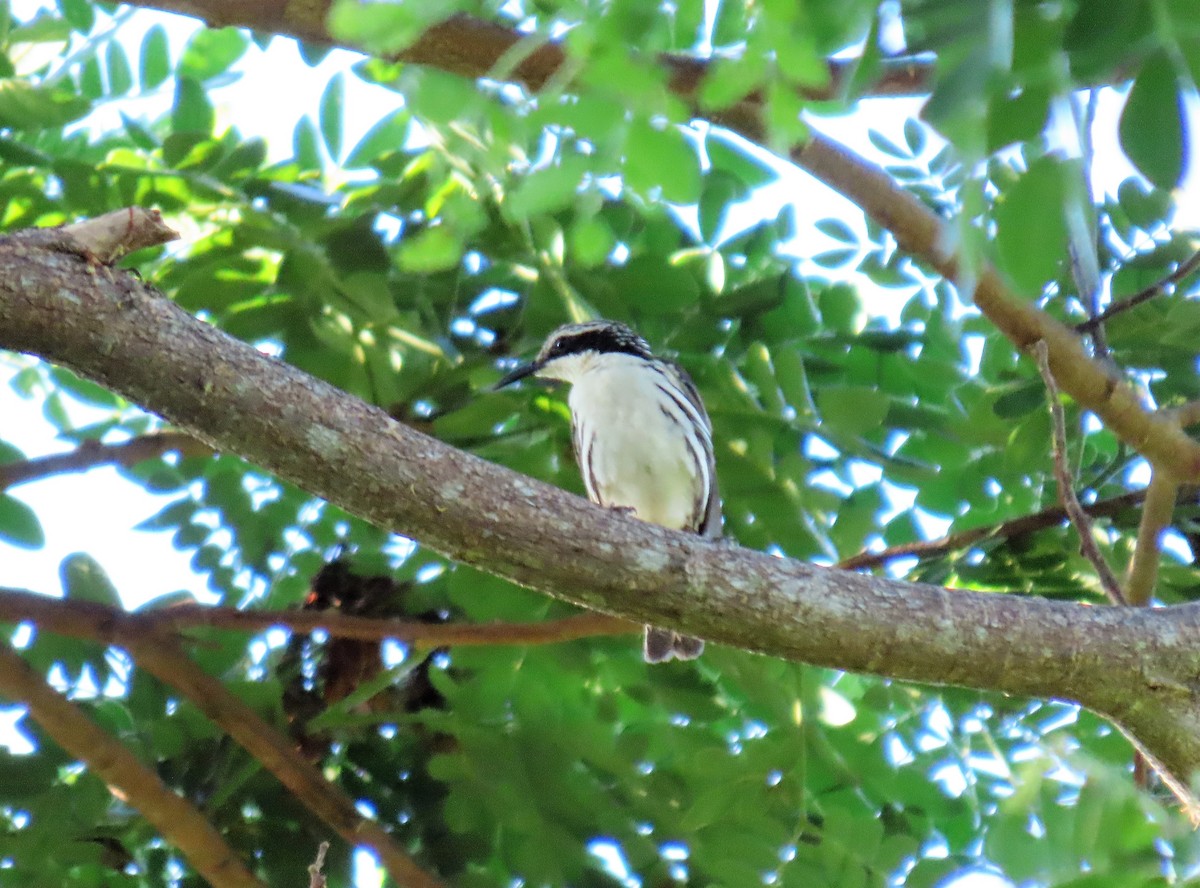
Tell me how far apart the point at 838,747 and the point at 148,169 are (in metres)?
2.73

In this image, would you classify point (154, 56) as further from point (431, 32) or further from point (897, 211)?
point (897, 211)

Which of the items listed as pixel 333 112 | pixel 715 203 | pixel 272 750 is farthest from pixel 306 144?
pixel 272 750

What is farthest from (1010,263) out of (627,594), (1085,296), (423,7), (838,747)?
(838,747)

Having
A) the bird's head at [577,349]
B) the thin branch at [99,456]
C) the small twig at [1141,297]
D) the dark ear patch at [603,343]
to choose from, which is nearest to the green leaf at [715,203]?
the bird's head at [577,349]

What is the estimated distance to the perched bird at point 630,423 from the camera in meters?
5.22

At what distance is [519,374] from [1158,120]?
342cm

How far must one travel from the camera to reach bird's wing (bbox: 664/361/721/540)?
185 inches

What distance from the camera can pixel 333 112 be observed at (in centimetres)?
435

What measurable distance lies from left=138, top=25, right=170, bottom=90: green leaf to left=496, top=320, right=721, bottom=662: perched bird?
1559mm

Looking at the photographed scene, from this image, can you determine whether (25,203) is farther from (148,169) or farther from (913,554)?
(913,554)

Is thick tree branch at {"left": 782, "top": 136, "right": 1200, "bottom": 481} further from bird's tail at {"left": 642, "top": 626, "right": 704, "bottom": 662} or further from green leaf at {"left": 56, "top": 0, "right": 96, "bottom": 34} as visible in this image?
green leaf at {"left": 56, "top": 0, "right": 96, "bottom": 34}

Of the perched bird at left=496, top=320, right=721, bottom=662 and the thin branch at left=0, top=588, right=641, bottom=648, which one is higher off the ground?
the perched bird at left=496, top=320, right=721, bottom=662

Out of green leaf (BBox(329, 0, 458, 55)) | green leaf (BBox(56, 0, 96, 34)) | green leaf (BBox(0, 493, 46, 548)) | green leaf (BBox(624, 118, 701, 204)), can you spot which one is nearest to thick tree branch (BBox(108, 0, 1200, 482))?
green leaf (BBox(56, 0, 96, 34))

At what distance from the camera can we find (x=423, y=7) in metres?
1.69
